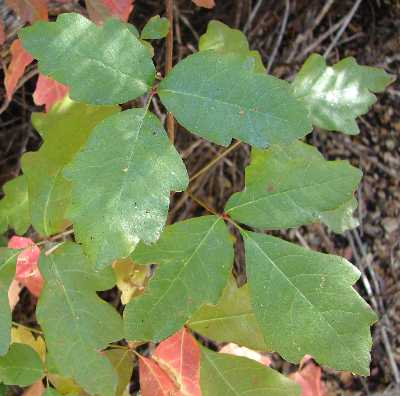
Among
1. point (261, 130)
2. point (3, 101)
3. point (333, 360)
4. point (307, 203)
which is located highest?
point (261, 130)

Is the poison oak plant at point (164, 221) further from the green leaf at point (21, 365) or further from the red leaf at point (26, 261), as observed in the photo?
the red leaf at point (26, 261)

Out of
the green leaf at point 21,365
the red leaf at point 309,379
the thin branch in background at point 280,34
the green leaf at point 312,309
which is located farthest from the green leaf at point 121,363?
the thin branch in background at point 280,34

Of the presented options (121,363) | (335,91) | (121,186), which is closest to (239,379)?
(121,363)

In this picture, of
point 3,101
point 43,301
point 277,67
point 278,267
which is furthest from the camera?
point 277,67

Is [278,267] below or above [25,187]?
above

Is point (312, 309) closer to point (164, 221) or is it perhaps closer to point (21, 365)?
point (164, 221)

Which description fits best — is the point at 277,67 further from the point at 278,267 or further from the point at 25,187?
the point at 278,267

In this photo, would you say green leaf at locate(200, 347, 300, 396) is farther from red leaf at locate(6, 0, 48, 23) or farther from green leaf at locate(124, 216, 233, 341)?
red leaf at locate(6, 0, 48, 23)

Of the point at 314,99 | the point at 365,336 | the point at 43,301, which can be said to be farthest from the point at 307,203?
the point at 43,301

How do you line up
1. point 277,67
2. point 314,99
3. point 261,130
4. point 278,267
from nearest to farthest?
point 261,130
point 278,267
point 314,99
point 277,67
